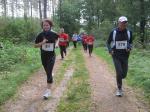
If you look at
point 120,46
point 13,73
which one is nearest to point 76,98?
point 120,46

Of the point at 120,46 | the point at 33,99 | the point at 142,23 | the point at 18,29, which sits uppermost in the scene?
the point at 120,46

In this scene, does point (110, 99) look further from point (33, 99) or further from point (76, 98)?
point (33, 99)

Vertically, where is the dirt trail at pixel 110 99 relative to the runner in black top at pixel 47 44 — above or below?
below

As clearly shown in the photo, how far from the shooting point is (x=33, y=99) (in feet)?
32.0

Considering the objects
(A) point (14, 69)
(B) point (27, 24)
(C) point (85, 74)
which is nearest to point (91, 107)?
(C) point (85, 74)

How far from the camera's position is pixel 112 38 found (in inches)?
392

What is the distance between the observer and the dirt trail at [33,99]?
8.72m

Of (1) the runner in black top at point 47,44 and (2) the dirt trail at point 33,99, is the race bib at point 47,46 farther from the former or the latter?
(2) the dirt trail at point 33,99

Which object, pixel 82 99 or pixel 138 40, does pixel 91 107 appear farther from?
pixel 138 40

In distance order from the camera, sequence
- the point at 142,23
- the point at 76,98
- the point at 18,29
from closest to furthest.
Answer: the point at 76,98 < the point at 18,29 < the point at 142,23

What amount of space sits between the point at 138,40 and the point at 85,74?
796 inches

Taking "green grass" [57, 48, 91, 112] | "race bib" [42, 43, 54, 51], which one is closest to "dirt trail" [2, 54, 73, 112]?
"green grass" [57, 48, 91, 112]

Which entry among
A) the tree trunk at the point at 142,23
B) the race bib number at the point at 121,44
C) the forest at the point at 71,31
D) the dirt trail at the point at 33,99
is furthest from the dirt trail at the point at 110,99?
the tree trunk at the point at 142,23

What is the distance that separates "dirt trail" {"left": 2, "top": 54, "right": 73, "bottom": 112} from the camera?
8.72 meters
